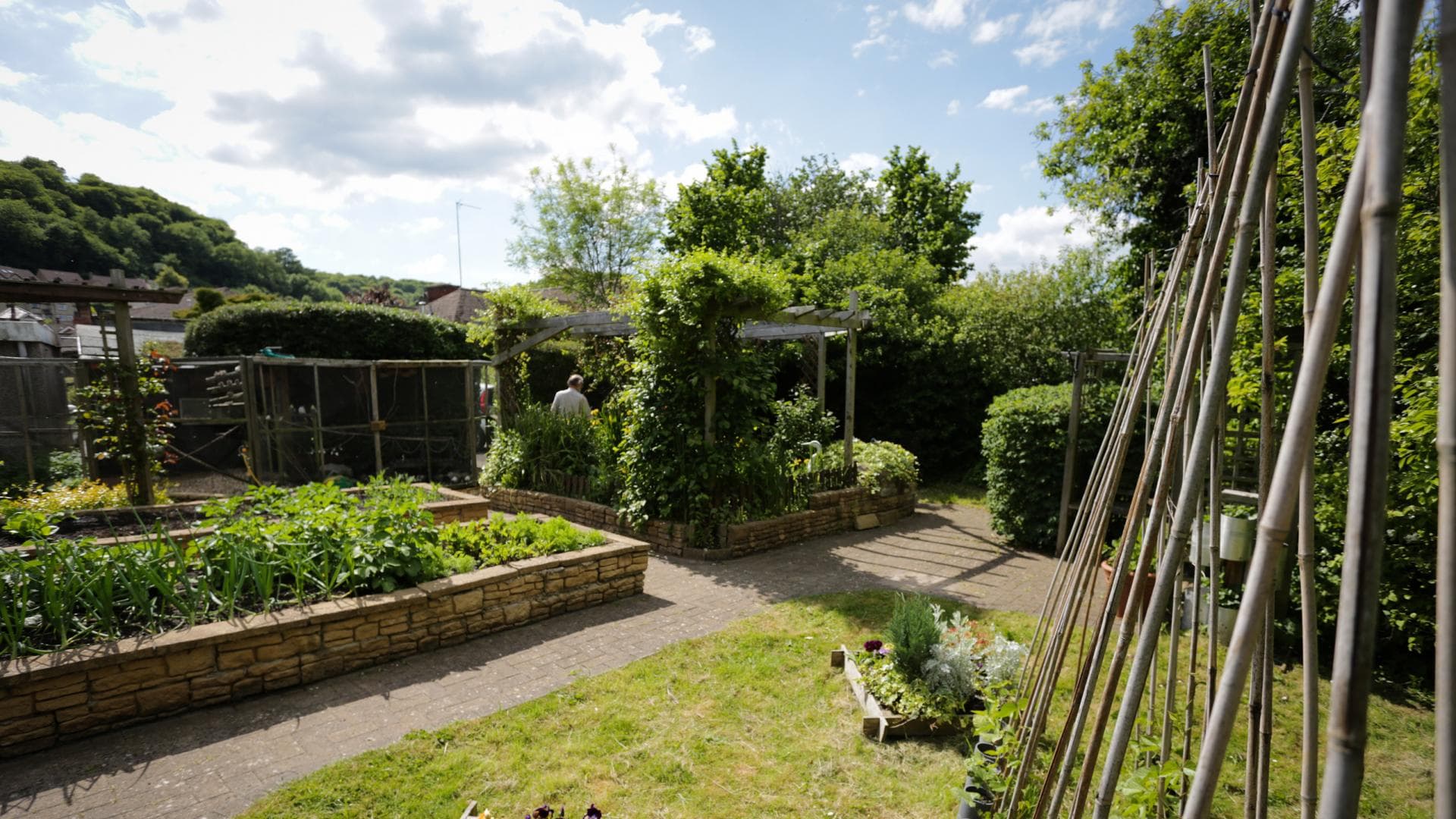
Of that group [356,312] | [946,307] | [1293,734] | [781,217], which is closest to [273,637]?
[1293,734]

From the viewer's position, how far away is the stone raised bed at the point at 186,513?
16.4ft

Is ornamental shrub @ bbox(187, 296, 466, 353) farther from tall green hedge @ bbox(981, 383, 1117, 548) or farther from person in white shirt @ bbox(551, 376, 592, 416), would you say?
tall green hedge @ bbox(981, 383, 1117, 548)

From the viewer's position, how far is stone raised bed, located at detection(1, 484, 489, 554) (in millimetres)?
5012

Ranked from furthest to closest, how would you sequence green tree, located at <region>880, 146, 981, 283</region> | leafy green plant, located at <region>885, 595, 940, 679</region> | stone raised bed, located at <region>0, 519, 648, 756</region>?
green tree, located at <region>880, 146, 981, 283</region>
leafy green plant, located at <region>885, 595, 940, 679</region>
stone raised bed, located at <region>0, 519, 648, 756</region>

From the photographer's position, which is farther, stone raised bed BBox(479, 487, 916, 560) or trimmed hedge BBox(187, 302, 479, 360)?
trimmed hedge BBox(187, 302, 479, 360)

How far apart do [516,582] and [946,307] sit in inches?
435

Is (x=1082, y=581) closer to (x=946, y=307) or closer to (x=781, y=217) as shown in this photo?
(x=946, y=307)

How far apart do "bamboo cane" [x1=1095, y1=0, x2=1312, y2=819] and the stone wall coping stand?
168 inches

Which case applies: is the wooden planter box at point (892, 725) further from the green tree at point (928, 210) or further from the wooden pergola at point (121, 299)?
the green tree at point (928, 210)

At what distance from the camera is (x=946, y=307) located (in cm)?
1356

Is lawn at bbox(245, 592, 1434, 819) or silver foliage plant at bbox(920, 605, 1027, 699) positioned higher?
silver foliage plant at bbox(920, 605, 1027, 699)

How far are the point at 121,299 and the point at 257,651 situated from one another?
460 centimetres

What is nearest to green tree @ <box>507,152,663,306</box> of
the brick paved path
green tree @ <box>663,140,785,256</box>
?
green tree @ <box>663,140,785,256</box>

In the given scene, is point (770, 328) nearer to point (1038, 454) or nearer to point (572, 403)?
point (572, 403)
